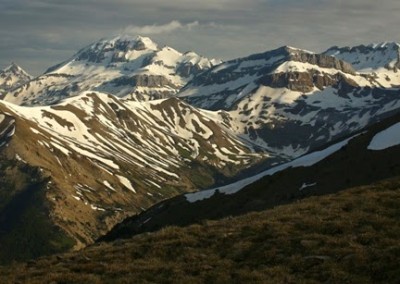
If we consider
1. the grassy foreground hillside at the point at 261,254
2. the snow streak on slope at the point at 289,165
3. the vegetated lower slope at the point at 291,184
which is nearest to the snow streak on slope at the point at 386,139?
the vegetated lower slope at the point at 291,184

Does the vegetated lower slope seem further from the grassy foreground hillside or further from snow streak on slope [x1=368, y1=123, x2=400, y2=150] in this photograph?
the grassy foreground hillside

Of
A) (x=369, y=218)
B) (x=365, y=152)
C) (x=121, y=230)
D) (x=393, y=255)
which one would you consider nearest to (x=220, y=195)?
(x=121, y=230)

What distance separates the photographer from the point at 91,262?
31688mm

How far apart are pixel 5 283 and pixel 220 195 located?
8693 cm

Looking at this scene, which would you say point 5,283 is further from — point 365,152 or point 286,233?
point 365,152

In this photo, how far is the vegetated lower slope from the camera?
8588cm

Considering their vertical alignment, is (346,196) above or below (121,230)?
above

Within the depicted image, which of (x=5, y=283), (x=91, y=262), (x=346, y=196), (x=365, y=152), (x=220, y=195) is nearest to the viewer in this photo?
(x=5, y=283)

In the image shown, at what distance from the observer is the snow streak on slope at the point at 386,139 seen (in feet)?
296

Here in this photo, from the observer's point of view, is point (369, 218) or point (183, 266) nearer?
point (183, 266)

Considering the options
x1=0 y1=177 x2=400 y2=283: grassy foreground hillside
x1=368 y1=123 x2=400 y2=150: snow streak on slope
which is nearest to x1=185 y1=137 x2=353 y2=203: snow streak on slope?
x1=368 y1=123 x2=400 y2=150: snow streak on slope

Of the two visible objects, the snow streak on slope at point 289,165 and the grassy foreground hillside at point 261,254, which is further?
the snow streak on slope at point 289,165

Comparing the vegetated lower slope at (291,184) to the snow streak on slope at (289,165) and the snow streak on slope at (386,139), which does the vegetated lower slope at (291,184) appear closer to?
the snow streak on slope at (289,165)

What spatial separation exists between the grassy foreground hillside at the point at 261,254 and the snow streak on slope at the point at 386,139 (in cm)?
5304
